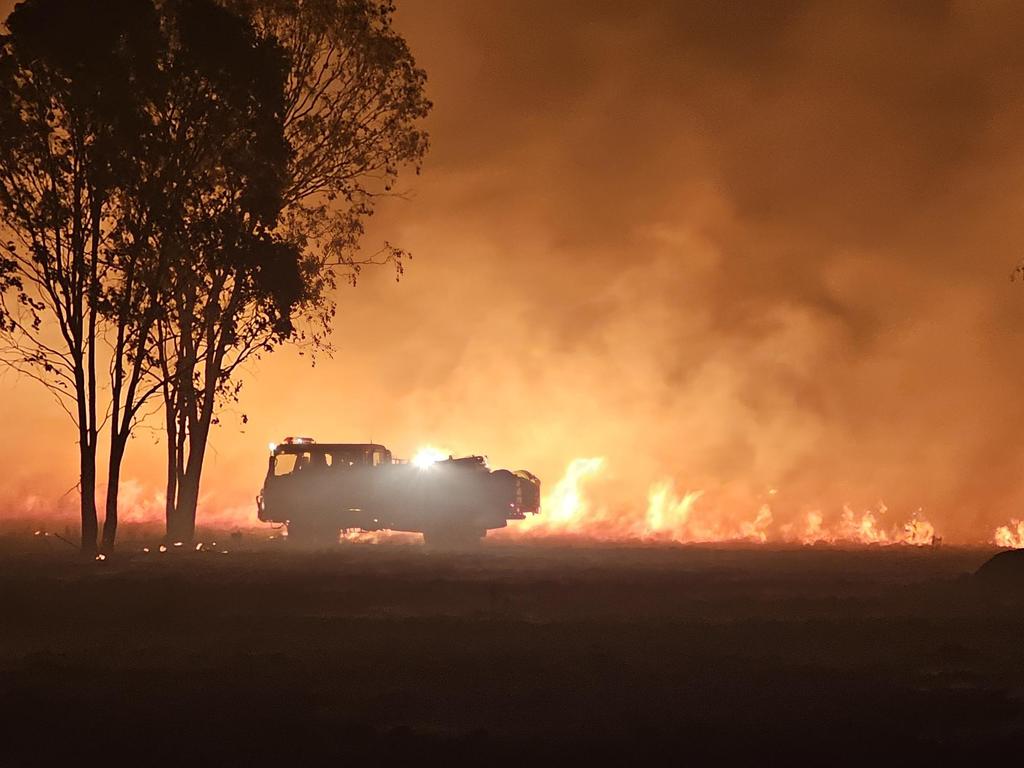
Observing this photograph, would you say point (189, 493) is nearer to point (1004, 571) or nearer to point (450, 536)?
point (450, 536)

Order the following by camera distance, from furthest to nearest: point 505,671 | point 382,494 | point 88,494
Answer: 1. point 382,494
2. point 88,494
3. point 505,671

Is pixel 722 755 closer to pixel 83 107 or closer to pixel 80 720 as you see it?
pixel 80 720

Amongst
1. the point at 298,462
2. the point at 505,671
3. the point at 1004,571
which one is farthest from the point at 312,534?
the point at 505,671

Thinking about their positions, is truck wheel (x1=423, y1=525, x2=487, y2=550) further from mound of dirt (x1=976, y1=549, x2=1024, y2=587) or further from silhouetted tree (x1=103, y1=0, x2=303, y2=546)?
mound of dirt (x1=976, y1=549, x2=1024, y2=587)

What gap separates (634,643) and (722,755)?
629cm

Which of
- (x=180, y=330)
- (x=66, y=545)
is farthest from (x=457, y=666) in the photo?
(x=66, y=545)

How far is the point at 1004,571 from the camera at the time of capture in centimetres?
2544

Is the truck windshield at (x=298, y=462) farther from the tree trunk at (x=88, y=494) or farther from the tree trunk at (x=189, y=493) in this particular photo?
the tree trunk at (x=88, y=494)

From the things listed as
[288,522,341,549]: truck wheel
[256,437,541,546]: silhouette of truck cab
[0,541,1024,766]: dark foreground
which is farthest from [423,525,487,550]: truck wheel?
[0,541,1024,766]: dark foreground

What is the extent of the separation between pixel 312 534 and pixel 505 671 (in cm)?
3198

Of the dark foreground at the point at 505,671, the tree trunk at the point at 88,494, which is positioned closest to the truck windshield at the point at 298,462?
the tree trunk at the point at 88,494

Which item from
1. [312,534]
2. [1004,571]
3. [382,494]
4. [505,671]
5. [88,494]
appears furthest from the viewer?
[312,534]

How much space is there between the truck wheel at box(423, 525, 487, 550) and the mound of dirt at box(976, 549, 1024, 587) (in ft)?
65.6

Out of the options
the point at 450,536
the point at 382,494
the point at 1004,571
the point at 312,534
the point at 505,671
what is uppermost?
the point at 382,494
